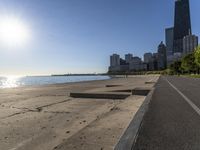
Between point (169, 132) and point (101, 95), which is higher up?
point (169, 132)

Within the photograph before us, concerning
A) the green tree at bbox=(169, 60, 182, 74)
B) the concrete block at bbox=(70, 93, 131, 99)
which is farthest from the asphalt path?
the green tree at bbox=(169, 60, 182, 74)

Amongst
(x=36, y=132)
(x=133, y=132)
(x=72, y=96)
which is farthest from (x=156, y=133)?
(x=72, y=96)

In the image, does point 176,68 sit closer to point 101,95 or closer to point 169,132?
point 101,95

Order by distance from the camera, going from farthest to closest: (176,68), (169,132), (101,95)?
(176,68) < (101,95) < (169,132)

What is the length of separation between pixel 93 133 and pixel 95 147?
116 cm

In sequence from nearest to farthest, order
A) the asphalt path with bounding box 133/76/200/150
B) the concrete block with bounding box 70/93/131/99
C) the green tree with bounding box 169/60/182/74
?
1. the asphalt path with bounding box 133/76/200/150
2. the concrete block with bounding box 70/93/131/99
3. the green tree with bounding box 169/60/182/74

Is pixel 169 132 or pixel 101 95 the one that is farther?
pixel 101 95

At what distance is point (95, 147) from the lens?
5289 mm

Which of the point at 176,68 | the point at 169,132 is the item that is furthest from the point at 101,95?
the point at 176,68

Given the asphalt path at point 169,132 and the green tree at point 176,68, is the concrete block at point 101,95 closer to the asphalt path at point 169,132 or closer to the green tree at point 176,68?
the asphalt path at point 169,132

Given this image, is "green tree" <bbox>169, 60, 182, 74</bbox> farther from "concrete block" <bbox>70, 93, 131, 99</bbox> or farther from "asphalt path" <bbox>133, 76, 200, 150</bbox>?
"asphalt path" <bbox>133, 76, 200, 150</bbox>

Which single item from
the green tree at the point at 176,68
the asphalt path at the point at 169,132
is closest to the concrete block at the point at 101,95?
the asphalt path at the point at 169,132

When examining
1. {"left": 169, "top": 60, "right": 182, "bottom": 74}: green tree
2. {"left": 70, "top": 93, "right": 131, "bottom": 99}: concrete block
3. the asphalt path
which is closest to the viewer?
the asphalt path

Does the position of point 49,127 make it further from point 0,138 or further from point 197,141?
point 197,141
